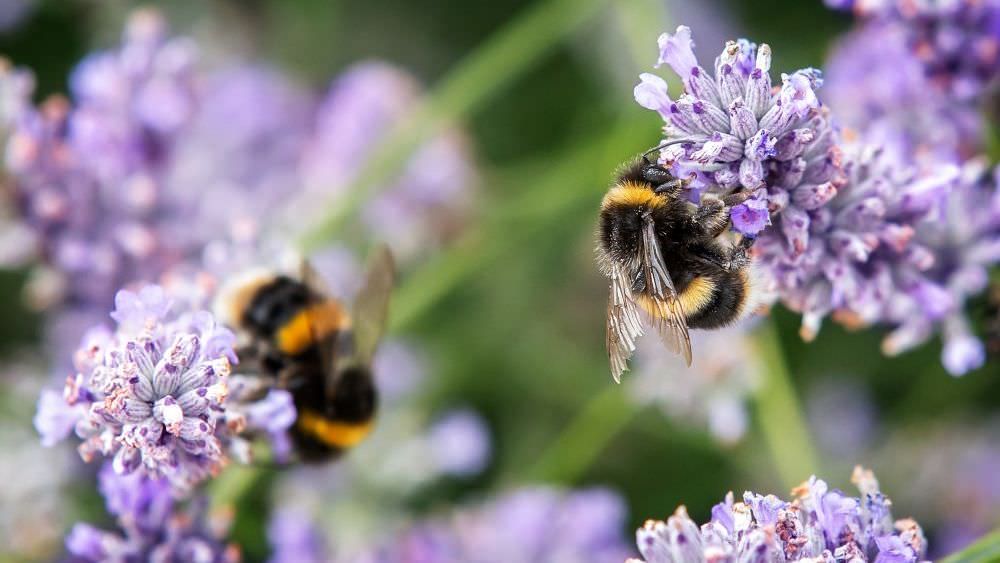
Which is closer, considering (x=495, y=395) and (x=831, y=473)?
(x=831, y=473)

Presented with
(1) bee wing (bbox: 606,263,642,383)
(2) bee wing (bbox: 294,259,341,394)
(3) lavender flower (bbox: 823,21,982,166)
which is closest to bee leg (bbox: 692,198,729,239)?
(1) bee wing (bbox: 606,263,642,383)

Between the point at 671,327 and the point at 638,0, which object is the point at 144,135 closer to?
the point at 638,0

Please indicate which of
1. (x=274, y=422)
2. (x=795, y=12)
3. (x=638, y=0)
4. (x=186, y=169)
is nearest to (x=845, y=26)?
(x=795, y=12)

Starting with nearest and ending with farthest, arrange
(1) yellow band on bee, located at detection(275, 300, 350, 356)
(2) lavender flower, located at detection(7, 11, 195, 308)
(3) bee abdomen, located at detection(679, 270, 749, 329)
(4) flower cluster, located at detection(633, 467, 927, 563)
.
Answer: (4) flower cluster, located at detection(633, 467, 927, 563) → (3) bee abdomen, located at detection(679, 270, 749, 329) → (1) yellow band on bee, located at detection(275, 300, 350, 356) → (2) lavender flower, located at detection(7, 11, 195, 308)

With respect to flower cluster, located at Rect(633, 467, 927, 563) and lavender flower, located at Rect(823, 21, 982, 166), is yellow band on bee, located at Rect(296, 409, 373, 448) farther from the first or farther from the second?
lavender flower, located at Rect(823, 21, 982, 166)

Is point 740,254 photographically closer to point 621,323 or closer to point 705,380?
point 621,323

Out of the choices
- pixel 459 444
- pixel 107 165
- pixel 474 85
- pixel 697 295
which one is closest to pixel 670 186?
pixel 697 295

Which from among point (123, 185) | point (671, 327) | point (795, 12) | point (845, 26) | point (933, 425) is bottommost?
point (671, 327)
